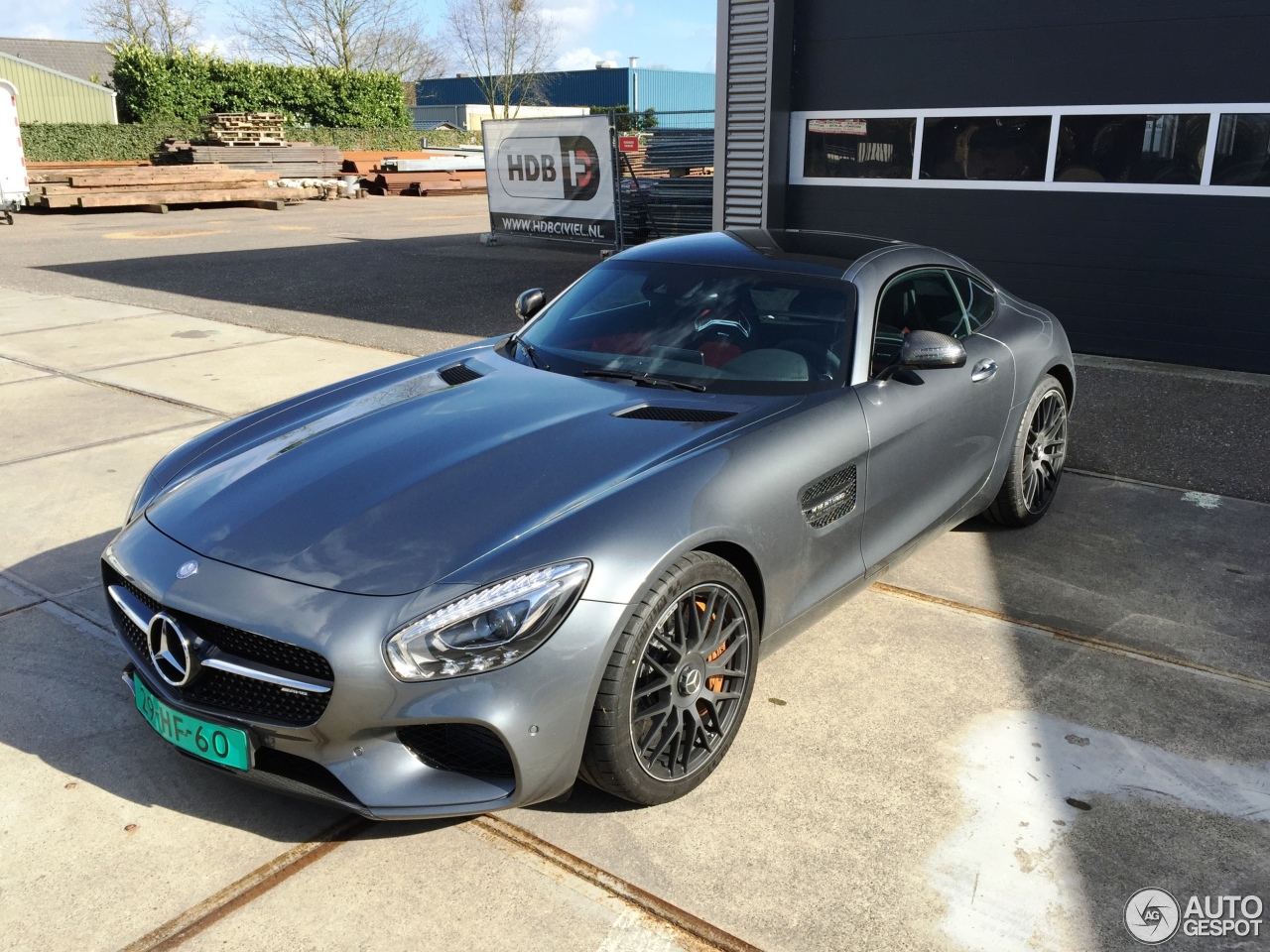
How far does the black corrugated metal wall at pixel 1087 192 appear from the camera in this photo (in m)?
8.35

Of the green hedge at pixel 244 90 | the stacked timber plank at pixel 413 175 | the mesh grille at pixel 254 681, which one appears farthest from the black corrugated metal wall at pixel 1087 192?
the green hedge at pixel 244 90

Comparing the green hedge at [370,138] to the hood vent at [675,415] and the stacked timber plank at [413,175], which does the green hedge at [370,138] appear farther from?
the hood vent at [675,415]

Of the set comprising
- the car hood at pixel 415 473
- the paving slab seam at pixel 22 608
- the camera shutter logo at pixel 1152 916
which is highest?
the car hood at pixel 415 473

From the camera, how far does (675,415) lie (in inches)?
138

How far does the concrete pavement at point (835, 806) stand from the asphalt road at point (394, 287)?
211cm

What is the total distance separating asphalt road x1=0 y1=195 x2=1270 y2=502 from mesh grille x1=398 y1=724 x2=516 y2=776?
15.2 feet

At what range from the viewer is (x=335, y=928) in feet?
8.46

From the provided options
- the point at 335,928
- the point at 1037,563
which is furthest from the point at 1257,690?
the point at 335,928

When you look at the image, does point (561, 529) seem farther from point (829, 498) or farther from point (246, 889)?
point (246, 889)

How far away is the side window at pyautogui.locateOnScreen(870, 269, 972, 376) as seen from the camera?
13.5 feet

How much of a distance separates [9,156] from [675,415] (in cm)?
2291

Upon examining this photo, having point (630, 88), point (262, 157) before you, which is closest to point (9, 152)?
point (262, 157)

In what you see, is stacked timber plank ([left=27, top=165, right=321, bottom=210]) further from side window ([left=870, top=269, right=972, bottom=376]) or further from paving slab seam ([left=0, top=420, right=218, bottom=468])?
side window ([left=870, top=269, right=972, bottom=376])

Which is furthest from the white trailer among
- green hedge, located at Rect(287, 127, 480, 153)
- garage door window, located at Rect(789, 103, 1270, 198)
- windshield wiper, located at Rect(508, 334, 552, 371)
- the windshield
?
the windshield
